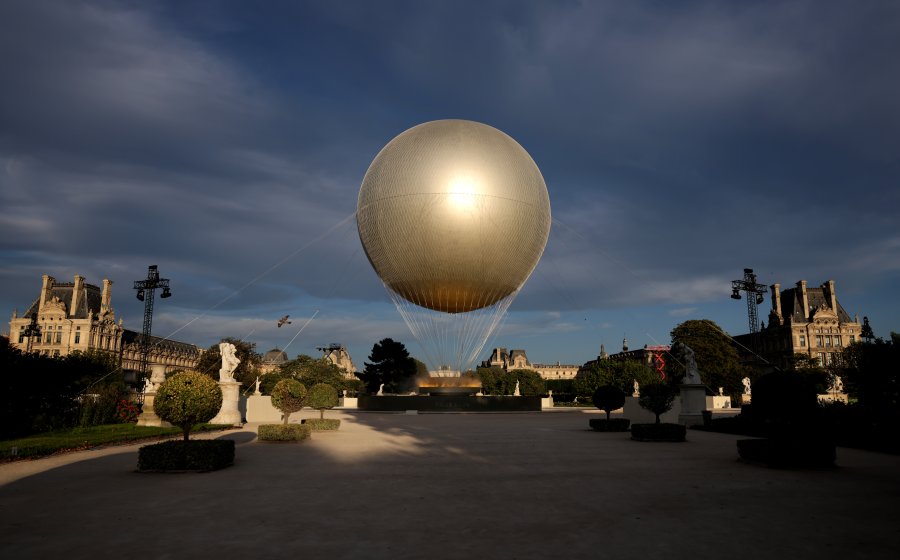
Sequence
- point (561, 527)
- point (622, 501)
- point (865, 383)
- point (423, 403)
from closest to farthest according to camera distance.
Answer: point (561, 527), point (622, 501), point (865, 383), point (423, 403)

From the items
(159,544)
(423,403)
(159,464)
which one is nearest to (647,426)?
(159,464)

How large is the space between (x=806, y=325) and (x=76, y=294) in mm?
163561

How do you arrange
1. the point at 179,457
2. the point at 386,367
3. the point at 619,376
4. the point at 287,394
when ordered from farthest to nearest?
the point at 386,367, the point at 619,376, the point at 287,394, the point at 179,457

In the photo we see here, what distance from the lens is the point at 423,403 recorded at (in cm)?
5584

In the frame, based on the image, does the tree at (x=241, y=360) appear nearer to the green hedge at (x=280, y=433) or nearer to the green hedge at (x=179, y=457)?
the green hedge at (x=280, y=433)

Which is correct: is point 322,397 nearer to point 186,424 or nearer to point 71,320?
point 186,424

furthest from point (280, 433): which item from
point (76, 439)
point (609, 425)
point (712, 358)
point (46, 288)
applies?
point (46, 288)

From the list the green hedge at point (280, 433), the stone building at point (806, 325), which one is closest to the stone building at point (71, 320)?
the green hedge at point (280, 433)

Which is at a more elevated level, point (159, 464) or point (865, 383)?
point (865, 383)

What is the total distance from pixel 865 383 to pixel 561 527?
44506 mm

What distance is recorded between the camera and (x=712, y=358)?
82000 mm

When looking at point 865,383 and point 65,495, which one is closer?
point 65,495

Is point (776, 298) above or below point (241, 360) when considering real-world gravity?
above

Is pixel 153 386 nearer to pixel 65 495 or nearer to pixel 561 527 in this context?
pixel 65 495
